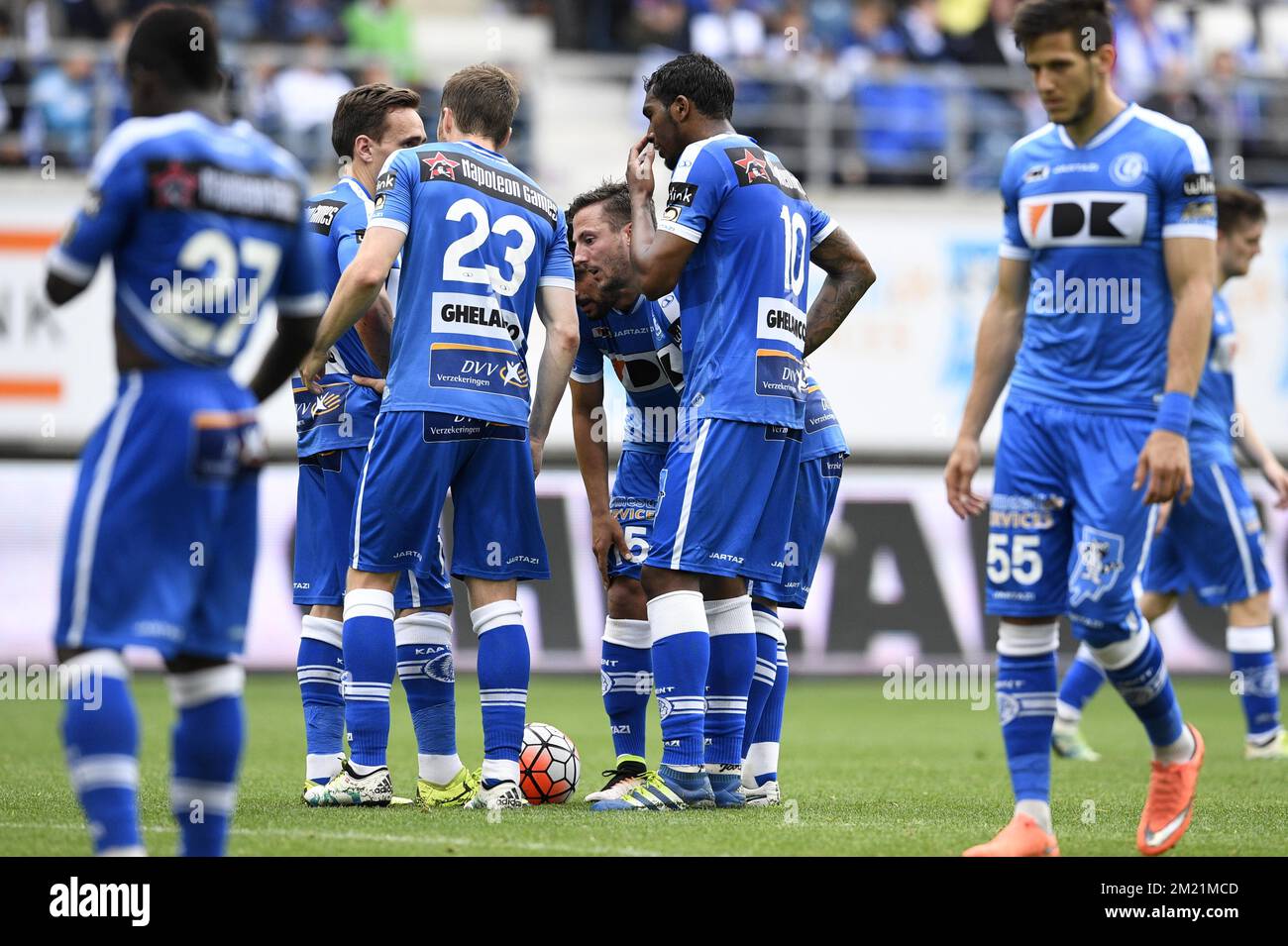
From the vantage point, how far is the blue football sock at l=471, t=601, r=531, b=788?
6.69m

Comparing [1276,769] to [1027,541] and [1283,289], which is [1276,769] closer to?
[1027,541]

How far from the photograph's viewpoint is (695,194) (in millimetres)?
6562

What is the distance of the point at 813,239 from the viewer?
7172 mm

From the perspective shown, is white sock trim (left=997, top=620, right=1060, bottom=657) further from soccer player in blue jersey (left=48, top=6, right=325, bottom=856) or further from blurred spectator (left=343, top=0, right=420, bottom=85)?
blurred spectator (left=343, top=0, right=420, bottom=85)

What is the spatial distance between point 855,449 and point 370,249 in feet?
38.2

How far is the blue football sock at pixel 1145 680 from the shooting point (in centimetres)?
564

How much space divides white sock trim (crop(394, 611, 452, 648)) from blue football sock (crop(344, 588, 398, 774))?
263 millimetres

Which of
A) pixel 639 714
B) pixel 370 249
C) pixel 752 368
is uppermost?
pixel 370 249

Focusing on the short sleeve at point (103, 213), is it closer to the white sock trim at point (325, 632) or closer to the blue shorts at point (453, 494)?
the blue shorts at point (453, 494)

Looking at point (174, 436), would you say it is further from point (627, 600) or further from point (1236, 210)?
point (1236, 210)

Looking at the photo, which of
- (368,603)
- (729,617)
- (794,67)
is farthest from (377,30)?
(729,617)

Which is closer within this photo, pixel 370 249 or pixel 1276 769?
pixel 370 249

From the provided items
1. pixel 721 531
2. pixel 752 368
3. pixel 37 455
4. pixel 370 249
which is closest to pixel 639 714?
pixel 721 531

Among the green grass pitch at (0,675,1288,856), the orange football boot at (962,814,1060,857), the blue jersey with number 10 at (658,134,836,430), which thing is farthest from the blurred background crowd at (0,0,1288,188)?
the orange football boot at (962,814,1060,857)
